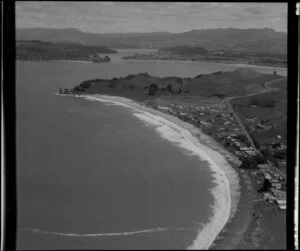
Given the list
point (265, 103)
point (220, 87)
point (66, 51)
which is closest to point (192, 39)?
point (66, 51)

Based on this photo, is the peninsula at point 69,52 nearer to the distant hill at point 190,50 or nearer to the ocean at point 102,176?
the ocean at point 102,176

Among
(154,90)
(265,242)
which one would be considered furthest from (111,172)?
(265,242)

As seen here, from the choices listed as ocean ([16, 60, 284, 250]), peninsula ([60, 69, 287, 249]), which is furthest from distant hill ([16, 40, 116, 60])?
peninsula ([60, 69, 287, 249])

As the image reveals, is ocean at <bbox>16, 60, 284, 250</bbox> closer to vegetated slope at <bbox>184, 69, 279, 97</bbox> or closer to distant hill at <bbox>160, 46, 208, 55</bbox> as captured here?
distant hill at <bbox>160, 46, 208, 55</bbox>

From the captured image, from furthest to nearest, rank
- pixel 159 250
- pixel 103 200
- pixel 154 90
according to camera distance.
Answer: pixel 154 90
pixel 103 200
pixel 159 250

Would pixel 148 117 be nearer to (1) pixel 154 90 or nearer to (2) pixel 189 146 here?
(1) pixel 154 90
